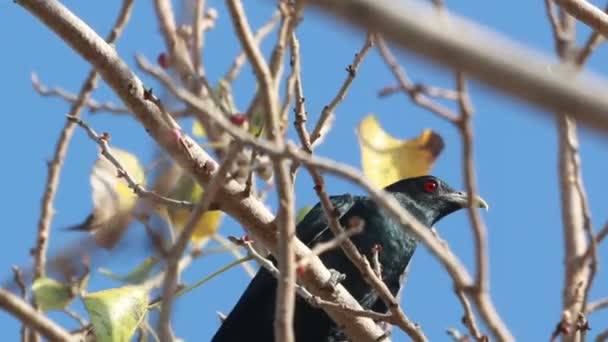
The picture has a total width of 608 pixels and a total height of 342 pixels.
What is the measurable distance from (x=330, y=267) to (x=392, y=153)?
120 centimetres

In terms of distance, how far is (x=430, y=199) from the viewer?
7.37 metres

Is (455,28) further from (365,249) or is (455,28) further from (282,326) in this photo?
(365,249)

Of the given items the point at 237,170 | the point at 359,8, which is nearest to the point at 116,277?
the point at 237,170

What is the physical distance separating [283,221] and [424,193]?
5101 mm

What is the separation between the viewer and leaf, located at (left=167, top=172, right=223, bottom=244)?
4.92 m

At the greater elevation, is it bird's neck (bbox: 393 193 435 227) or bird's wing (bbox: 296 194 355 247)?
bird's neck (bbox: 393 193 435 227)

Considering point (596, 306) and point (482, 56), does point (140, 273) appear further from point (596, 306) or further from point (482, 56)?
point (482, 56)

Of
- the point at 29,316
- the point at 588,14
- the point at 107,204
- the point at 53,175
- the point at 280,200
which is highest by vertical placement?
the point at 53,175

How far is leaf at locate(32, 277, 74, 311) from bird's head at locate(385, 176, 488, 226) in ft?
11.0

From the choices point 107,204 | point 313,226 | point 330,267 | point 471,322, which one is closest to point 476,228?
point 471,322

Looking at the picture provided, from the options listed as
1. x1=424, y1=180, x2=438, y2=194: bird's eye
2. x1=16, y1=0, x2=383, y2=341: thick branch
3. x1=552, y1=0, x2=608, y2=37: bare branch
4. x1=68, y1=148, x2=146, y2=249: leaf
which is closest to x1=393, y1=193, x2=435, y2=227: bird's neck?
x1=424, y1=180, x2=438, y2=194: bird's eye

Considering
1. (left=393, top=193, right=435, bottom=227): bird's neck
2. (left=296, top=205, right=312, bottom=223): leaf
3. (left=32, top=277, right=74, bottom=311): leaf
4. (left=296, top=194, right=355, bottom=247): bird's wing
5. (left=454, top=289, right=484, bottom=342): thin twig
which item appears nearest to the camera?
(left=454, top=289, right=484, bottom=342): thin twig

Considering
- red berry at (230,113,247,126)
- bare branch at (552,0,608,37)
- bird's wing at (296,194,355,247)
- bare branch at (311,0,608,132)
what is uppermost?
bird's wing at (296,194,355,247)

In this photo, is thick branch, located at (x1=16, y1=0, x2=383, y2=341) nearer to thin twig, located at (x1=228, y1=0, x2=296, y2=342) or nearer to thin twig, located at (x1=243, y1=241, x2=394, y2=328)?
thin twig, located at (x1=243, y1=241, x2=394, y2=328)
